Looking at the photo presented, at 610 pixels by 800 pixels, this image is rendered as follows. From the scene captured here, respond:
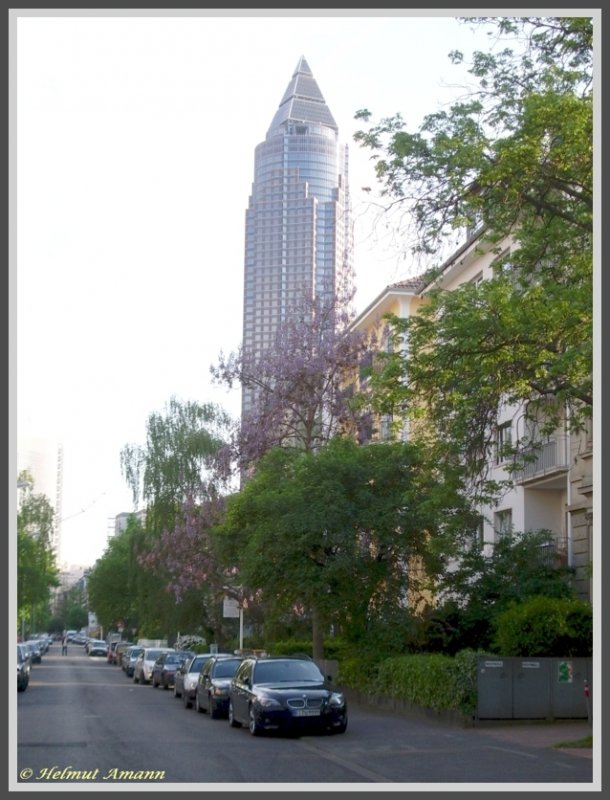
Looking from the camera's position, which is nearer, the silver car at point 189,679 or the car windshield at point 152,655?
the silver car at point 189,679

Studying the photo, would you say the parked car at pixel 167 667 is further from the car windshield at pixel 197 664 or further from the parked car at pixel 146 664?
the car windshield at pixel 197 664

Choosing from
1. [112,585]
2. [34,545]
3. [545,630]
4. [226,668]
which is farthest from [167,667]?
[112,585]

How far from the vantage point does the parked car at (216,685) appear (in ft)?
89.1

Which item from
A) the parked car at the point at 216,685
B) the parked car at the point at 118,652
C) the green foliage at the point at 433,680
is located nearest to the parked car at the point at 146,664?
the parked car at the point at 216,685

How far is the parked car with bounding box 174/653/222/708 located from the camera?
31961mm

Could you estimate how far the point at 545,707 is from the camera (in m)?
24.8

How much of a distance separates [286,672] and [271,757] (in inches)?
192

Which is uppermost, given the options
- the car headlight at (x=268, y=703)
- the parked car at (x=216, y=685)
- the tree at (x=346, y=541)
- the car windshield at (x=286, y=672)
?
the tree at (x=346, y=541)

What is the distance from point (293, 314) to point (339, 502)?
43.0 feet

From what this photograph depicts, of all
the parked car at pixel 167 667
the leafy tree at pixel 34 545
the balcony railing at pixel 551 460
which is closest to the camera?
the balcony railing at pixel 551 460

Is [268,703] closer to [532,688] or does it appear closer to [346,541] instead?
[532,688]

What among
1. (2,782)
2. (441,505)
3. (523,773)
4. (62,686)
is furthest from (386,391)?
(62,686)

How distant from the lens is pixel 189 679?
107 feet

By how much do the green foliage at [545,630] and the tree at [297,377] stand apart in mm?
15201
